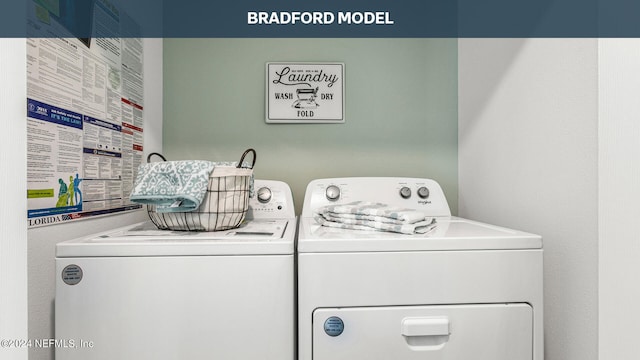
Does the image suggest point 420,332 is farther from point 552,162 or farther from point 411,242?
point 552,162

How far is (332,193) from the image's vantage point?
4.83ft

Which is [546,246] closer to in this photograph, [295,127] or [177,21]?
[295,127]

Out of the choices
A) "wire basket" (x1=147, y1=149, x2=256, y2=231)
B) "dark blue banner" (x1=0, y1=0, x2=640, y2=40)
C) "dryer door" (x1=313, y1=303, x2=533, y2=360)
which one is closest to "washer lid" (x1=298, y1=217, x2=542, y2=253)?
"dryer door" (x1=313, y1=303, x2=533, y2=360)

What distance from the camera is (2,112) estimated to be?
2.65 ft

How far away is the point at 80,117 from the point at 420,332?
1160 mm

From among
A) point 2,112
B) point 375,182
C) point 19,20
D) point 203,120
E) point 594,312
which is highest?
point 19,20

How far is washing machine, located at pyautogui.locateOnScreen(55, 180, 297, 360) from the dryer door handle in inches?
11.3

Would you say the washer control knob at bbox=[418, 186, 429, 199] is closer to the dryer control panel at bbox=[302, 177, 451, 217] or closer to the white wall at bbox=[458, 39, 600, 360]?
the dryer control panel at bbox=[302, 177, 451, 217]

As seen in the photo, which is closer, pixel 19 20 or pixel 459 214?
pixel 19 20

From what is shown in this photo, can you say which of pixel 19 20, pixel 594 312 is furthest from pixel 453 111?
pixel 19 20

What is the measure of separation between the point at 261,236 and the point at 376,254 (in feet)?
1.01

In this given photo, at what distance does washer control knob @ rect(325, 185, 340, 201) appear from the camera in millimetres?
1469

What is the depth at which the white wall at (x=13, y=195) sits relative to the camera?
0.81 metres

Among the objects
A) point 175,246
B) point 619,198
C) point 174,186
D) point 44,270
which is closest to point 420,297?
point 619,198
